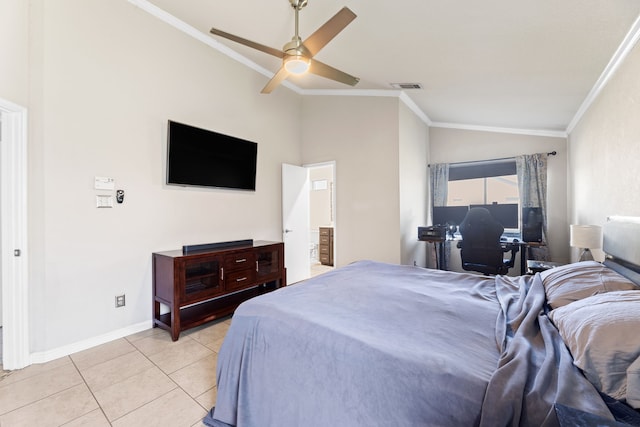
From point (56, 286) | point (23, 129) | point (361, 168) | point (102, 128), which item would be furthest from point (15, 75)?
point (361, 168)

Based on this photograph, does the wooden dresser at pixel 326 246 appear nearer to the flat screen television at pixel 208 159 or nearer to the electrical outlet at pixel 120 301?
the flat screen television at pixel 208 159

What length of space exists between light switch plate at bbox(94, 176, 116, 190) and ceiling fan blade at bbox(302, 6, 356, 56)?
218 cm

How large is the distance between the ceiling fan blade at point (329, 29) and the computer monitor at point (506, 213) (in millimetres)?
3557

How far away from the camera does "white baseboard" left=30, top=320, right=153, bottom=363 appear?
223 centimetres

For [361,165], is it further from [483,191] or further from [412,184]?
[483,191]

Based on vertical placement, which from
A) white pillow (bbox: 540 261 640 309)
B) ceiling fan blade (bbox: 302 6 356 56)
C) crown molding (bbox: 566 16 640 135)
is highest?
ceiling fan blade (bbox: 302 6 356 56)

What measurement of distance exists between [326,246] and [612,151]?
4798 millimetres

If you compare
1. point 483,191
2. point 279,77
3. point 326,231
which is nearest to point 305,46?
point 279,77

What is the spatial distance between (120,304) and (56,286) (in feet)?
1.79

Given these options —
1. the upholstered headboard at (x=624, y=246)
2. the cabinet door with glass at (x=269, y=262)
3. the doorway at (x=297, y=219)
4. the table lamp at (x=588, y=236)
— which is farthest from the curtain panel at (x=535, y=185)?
the cabinet door with glass at (x=269, y=262)

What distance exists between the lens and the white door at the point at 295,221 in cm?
455

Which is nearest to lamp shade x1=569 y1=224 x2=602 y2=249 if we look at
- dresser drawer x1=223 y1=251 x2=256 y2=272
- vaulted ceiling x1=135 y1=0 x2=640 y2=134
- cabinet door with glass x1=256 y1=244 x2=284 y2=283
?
vaulted ceiling x1=135 y1=0 x2=640 y2=134

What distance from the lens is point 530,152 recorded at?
4.46m

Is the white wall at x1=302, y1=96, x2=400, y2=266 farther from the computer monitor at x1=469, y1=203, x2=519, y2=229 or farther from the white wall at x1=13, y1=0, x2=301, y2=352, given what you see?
the white wall at x1=13, y1=0, x2=301, y2=352
